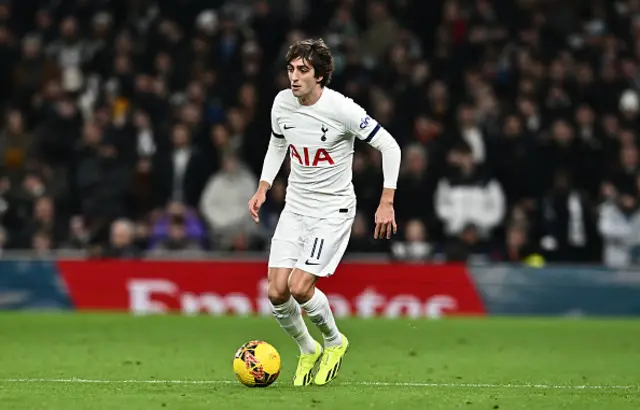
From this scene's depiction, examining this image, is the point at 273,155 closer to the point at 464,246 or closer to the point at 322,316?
the point at 322,316

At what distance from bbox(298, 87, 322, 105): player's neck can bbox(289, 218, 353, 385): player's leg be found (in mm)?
880

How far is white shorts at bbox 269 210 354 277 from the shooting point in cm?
967

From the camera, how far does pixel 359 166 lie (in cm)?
1839

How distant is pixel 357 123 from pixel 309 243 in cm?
94

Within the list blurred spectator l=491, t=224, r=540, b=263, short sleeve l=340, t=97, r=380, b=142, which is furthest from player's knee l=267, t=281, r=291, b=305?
blurred spectator l=491, t=224, r=540, b=263

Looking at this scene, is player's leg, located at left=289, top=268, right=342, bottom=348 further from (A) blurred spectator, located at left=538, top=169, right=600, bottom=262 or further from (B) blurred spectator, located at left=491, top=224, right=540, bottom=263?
(A) blurred spectator, located at left=538, top=169, right=600, bottom=262

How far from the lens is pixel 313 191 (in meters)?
9.84

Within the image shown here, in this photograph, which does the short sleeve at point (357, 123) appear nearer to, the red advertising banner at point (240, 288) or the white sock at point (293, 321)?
the white sock at point (293, 321)

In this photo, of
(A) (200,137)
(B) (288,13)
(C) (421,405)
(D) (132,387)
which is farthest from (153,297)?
(C) (421,405)

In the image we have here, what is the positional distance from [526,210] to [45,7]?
9154 mm

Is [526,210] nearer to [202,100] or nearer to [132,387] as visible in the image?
[202,100]

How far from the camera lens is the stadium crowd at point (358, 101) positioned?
59.7 feet

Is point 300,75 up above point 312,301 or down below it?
above

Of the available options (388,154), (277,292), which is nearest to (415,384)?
(277,292)
